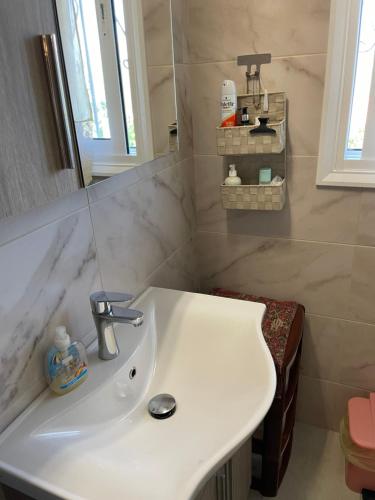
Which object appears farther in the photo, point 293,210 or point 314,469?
point 314,469

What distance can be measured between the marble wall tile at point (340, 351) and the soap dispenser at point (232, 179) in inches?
27.0

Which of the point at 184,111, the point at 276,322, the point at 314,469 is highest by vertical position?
the point at 184,111

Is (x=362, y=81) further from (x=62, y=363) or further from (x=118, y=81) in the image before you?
(x=62, y=363)

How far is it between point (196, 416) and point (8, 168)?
2.30 feet

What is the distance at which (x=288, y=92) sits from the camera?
1345 mm

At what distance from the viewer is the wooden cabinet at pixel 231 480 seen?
111cm

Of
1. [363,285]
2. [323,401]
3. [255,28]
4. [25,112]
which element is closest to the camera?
[25,112]

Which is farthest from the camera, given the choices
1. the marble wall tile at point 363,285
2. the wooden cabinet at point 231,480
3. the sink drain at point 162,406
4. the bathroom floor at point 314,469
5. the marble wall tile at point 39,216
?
the bathroom floor at point 314,469

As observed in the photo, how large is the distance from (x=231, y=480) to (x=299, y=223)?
94cm

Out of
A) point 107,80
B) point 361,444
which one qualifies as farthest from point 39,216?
point 361,444

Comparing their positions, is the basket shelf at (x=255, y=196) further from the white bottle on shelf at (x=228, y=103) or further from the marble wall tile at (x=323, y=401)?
the marble wall tile at (x=323, y=401)

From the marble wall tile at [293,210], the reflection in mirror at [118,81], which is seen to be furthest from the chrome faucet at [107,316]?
the marble wall tile at [293,210]

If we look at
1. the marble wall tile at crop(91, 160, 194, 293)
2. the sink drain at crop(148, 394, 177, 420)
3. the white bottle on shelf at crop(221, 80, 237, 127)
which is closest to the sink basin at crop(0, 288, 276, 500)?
the sink drain at crop(148, 394, 177, 420)

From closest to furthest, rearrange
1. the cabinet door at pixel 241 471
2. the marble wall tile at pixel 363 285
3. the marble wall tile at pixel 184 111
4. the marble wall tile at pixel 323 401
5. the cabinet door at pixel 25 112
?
the cabinet door at pixel 25 112 → the cabinet door at pixel 241 471 → the marble wall tile at pixel 184 111 → the marble wall tile at pixel 363 285 → the marble wall tile at pixel 323 401
